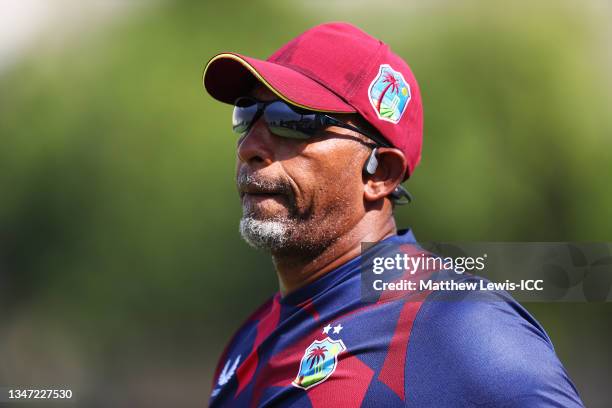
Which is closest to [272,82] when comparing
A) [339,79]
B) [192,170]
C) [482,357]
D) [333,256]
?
[339,79]

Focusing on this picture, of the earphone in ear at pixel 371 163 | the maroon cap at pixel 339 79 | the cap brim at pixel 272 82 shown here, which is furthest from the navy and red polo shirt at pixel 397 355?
the cap brim at pixel 272 82

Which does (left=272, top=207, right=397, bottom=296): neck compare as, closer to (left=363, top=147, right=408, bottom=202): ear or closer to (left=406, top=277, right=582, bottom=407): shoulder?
(left=363, top=147, right=408, bottom=202): ear

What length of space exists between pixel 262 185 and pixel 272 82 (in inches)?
15.0

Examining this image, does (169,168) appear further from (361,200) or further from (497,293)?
(497,293)

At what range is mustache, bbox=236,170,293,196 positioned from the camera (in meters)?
2.72

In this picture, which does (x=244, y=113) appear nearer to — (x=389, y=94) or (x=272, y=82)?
(x=272, y=82)

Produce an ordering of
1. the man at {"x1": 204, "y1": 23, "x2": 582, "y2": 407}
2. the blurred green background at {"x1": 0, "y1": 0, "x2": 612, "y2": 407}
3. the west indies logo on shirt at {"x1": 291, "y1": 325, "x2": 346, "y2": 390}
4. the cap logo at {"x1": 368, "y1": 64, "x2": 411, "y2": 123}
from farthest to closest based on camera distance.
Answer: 1. the blurred green background at {"x1": 0, "y1": 0, "x2": 612, "y2": 407}
2. the cap logo at {"x1": 368, "y1": 64, "x2": 411, "y2": 123}
3. the west indies logo on shirt at {"x1": 291, "y1": 325, "x2": 346, "y2": 390}
4. the man at {"x1": 204, "y1": 23, "x2": 582, "y2": 407}

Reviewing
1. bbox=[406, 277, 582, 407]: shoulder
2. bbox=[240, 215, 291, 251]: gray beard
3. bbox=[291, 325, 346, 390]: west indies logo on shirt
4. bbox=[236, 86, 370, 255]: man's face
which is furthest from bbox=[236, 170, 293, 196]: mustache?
bbox=[406, 277, 582, 407]: shoulder

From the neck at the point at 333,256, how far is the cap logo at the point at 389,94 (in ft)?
1.27

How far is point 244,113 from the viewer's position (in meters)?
2.88

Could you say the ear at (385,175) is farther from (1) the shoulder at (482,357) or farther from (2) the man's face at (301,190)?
(1) the shoulder at (482,357)

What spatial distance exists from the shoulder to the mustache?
705 mm

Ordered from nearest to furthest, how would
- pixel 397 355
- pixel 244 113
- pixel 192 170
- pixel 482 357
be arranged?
pixel 482 357
pixel 397 355
pixel 244 113
pixel 192 170

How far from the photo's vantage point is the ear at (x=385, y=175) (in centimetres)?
284
